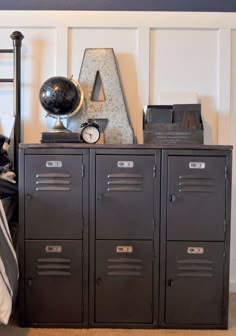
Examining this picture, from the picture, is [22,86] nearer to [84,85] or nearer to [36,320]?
[84,85]

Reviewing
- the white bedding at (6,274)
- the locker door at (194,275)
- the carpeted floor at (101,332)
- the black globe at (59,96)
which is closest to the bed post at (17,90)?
the black globe at (59,96)

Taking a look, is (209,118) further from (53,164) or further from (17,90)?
(17,90)

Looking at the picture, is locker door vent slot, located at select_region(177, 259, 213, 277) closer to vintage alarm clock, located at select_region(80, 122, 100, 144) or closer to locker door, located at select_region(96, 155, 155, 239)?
locker door, located at select_region(96, 155, 155, 239)

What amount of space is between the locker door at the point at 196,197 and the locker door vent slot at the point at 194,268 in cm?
13

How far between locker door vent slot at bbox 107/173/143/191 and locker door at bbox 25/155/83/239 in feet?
0.53

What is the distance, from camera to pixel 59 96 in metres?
2.30

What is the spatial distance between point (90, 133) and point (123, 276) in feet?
2.58

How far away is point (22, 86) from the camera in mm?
2586

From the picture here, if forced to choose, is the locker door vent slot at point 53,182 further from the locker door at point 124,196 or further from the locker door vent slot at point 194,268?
the locker door vent slot at point 194,268

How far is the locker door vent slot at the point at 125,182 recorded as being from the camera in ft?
6.84

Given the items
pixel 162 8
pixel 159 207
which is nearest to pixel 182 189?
pixel 159 207

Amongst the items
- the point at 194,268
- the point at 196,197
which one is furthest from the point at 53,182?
the point at 194,268

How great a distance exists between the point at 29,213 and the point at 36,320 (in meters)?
0.57

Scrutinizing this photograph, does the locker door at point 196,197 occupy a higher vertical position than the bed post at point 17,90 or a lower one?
lower
